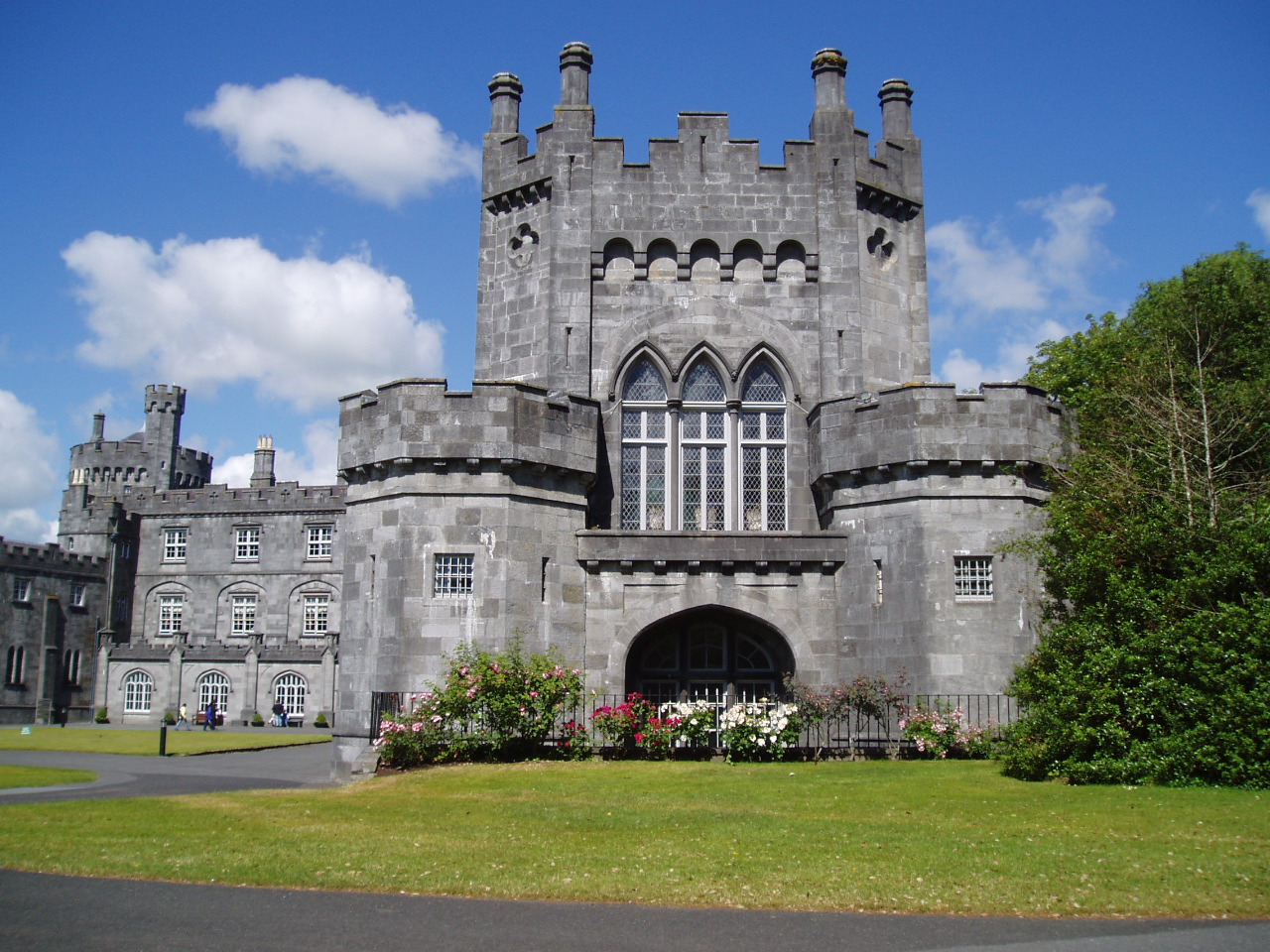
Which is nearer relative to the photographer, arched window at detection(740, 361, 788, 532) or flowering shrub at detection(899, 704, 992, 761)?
flowering shrub at detection(899, 704, 992, 761)

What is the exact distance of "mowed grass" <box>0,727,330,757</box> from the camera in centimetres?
3216

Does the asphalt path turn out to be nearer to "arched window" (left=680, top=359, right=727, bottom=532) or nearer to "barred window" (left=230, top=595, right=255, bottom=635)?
"arched window" (left=680, top=359, right=727, bottom=532)

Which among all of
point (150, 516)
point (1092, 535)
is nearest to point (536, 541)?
point (1092, 535)

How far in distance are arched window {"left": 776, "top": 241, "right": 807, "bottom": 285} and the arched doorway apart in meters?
7.71

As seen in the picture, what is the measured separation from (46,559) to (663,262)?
4641 centimetres

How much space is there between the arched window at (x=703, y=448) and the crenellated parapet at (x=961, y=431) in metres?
3.80

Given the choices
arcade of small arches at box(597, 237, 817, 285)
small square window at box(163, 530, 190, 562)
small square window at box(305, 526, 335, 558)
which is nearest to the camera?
arcade of small arches at box(597, 237, 817, 285)

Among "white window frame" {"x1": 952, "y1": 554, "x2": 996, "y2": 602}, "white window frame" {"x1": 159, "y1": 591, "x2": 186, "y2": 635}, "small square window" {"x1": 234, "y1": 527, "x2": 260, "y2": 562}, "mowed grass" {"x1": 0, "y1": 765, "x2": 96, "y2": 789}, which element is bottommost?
"mowed grass" {"x1": 0, "y1": 765, "x2": 96, "y2": 789}

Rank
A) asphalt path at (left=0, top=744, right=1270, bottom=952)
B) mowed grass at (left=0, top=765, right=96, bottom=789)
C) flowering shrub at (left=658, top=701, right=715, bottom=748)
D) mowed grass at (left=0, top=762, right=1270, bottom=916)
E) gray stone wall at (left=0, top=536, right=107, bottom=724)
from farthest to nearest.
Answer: gray stone wall at (left=0, top=536, right=107, bottom=724) < mowed grass at (left=0, top=765, right=96, bottom=789) < flowering shrub at (left=658, top=701, right=715, bottom=748) < mowed grass at (left=0, top=762, right=1270, bottom=916) < asphalt path at (left=0, top=744, right=1270, bottom=952)

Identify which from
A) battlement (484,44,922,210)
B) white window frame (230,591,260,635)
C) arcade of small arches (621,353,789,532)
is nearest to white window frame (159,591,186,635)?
white window frame (230,591,260,635)

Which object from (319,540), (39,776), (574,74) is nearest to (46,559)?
(319,540)

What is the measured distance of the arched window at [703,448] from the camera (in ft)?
80.6

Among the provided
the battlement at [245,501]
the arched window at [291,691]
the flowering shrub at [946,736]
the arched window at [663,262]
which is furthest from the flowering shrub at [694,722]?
the battlement at [245,501]

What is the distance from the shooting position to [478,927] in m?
8.62
